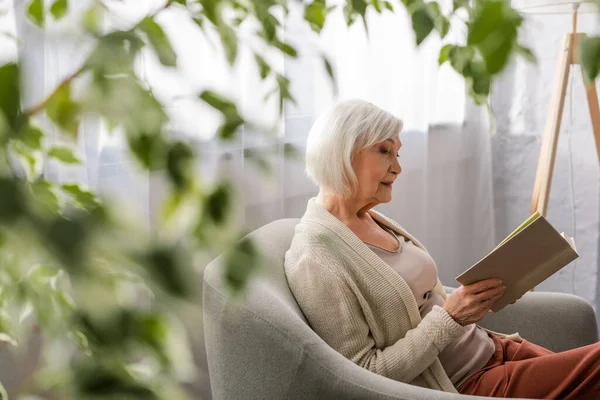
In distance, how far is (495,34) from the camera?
319 millimetres

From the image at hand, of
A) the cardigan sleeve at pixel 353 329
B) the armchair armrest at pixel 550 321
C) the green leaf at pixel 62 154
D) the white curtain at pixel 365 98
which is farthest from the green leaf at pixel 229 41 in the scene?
the armchair armrest at pixel 550 321

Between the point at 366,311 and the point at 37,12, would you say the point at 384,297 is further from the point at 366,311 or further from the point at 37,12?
the point at 37,12

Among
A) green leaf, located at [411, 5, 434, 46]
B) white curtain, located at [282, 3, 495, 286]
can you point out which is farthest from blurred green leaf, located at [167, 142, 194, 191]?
white curtain, located at [282, 3, 495, 286]

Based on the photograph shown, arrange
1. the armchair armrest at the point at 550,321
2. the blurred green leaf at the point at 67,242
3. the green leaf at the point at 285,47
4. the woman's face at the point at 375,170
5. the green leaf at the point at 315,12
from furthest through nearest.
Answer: the armchair armrest at the point at 550,321 → the woman's face at the point at 375,170 → the green leaf at the point at 315,12 → the green leaf at the point at 285,47 → the blurred green leaf at the point at 67,242

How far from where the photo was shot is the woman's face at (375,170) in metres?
1.88

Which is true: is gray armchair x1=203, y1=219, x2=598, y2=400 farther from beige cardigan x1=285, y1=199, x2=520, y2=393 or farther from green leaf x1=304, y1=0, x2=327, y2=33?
green leaf x1=304, y1=0, x2=327, y2=33

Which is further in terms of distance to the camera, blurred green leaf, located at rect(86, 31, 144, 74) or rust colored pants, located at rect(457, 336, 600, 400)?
rust colored pants, located at rect(457, 336, 600, 400)

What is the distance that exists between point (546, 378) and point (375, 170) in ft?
2.03

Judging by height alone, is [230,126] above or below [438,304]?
above

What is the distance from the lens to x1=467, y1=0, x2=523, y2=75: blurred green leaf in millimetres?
317

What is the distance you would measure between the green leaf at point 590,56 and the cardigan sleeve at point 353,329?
4.14ft

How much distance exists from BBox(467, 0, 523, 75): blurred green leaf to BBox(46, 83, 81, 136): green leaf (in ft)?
0.58

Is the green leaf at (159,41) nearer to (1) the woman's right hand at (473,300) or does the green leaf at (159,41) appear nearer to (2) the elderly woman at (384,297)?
(2) the elderly woman at (384,297)

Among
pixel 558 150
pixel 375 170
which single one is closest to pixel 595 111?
pixel 558 150
